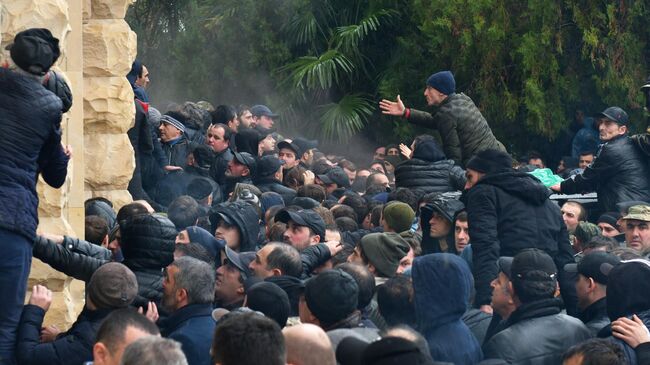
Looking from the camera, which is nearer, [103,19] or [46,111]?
[46,111]

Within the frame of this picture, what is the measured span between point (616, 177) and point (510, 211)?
298cm

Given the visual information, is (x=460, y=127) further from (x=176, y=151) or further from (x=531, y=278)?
(x=531, y=278)

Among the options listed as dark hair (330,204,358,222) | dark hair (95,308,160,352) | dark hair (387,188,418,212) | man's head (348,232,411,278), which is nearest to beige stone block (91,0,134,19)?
dark hair (330,204,358,222)

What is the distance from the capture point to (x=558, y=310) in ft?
24.5

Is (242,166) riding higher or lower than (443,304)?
lower

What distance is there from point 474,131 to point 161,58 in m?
11.3

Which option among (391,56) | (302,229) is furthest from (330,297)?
(391,56)

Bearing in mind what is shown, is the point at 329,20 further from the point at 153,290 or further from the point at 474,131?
the point at 153,290

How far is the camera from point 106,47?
11086 millimetres

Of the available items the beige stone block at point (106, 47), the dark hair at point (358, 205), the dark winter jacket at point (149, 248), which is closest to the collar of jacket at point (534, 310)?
the dark winter jacket at point (149, 248)

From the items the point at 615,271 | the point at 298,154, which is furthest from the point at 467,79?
the point at 615,271

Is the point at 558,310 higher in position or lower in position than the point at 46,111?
lower

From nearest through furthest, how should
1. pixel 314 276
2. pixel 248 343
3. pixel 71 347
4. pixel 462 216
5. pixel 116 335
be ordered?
pixel 248 343, pixel 116 335, pixel 71 347, pixel 314 276, pixel 462 216

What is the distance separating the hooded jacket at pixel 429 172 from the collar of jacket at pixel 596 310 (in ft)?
13.0
